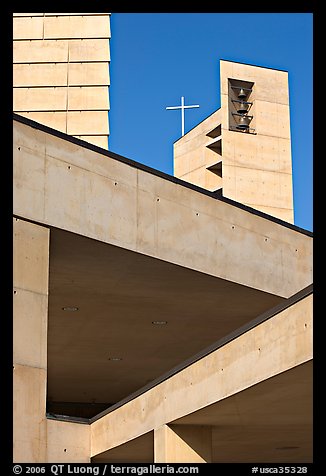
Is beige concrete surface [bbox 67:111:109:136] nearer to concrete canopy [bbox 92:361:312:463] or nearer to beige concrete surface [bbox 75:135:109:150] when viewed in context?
beige concrete surface [bbox 75:135:109:150]

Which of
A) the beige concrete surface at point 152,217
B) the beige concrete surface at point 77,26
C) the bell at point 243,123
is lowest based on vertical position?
the beige concrete surface at point 152,217

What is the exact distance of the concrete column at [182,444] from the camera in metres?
19.1

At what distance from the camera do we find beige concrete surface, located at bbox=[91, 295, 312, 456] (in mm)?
14047

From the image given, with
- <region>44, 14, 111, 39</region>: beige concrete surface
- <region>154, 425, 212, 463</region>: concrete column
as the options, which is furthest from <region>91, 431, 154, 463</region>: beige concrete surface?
<region>44, 14, 111, 39</region>: beige concrete surface

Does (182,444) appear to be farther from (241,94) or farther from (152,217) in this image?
(241,94)

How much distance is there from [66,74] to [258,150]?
9.92 m

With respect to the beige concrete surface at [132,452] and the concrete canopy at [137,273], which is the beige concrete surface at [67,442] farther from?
the beige concrete surface at [132,452]

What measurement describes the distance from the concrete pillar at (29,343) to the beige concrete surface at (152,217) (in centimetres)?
63

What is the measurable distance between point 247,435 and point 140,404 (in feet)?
9.46

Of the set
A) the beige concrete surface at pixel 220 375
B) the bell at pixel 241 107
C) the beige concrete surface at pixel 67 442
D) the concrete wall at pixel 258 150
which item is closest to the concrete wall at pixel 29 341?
the beige concrete surface at pixel 67 442

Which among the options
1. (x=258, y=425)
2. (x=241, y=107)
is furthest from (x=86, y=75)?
(x=258, y=425)
